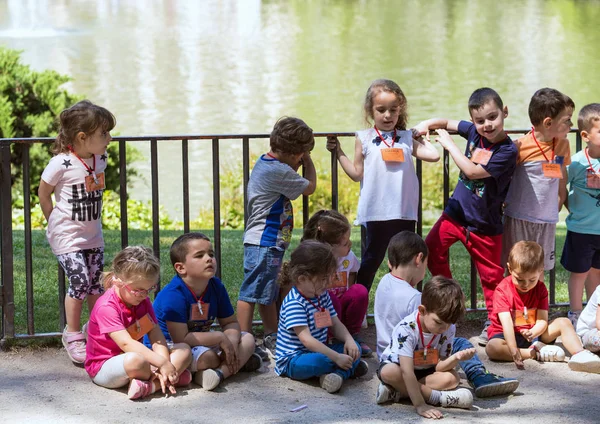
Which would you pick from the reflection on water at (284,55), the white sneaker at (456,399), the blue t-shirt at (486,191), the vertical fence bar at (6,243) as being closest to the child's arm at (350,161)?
the blue t-shirt at (486,191)

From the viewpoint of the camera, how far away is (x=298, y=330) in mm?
4711

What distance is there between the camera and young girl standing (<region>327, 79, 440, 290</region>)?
5215 millimetres

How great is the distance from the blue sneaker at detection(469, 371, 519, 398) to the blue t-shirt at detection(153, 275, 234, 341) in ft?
4.32

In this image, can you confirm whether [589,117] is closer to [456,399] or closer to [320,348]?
[456,399]

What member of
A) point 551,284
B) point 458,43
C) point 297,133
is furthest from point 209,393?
point 458,43

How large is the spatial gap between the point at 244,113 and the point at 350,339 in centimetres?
2014

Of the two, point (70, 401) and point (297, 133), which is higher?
point (297, 133)

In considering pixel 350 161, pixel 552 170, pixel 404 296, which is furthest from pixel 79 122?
pixel 552 170

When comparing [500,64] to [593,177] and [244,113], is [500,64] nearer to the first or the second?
[244,113]

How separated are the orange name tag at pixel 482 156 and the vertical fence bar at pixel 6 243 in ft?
8.30

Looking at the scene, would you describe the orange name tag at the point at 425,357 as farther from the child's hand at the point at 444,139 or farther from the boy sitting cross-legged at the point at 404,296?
the child's hand at the point at 444,139

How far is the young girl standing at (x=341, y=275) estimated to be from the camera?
511cm

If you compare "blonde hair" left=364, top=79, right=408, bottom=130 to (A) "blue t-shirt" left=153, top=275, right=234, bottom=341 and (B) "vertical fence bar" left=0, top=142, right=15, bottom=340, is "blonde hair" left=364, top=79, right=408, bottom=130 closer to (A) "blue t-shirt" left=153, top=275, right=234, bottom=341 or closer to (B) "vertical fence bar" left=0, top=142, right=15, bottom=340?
(A) "blue t-shirt" left=153, top=275, right=234, bottom=341

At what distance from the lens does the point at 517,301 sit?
5102mm
